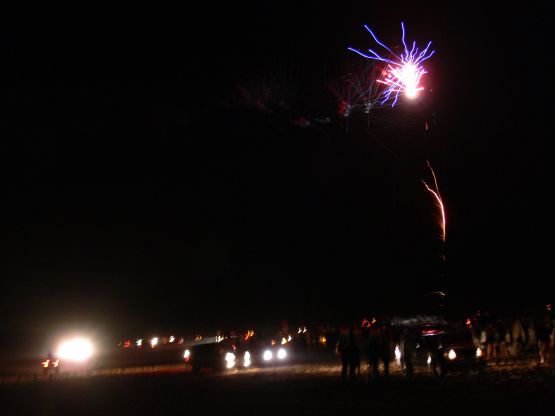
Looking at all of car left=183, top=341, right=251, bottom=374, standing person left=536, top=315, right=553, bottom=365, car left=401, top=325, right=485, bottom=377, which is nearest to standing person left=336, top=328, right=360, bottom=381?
car left=401, top=325, right=485, bottom=377

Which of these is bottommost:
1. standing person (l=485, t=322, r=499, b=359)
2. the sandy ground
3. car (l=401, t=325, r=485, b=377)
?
the sandy ground

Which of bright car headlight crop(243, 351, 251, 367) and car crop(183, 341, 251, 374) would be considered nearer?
car crop(183, 341, 251, 374)

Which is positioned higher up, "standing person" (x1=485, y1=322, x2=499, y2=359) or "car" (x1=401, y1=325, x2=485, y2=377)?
"standing person" (x1=485, y1=322, x2=499, y2=359)

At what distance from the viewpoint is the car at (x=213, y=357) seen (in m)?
28.2

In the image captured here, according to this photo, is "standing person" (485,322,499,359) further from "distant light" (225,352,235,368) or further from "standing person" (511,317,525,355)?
"distant light" (225,352,235,368)

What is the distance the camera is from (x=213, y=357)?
2845 centimetres

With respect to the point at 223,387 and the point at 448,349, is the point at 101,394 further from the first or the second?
the point at 448,349

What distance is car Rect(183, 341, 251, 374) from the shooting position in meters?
28.2

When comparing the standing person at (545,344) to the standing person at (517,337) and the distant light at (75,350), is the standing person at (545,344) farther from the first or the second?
the distant light at (75,350)

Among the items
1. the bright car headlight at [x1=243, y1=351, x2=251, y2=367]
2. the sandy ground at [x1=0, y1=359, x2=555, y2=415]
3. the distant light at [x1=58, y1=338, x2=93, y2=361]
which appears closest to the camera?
the sandy ground at [x1=0, y1=359, x2=555, y2=415]

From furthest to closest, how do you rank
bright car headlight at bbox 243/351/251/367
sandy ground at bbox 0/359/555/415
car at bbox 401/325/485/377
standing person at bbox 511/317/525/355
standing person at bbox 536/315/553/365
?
bright car headlight at bbox 243/351/251/367
standing person at bbox 511/317/525/355
standing person at bbox 536/315/553/365
car at bbox 401/325/485/377
sandy ground at bbox 0/359/555/415

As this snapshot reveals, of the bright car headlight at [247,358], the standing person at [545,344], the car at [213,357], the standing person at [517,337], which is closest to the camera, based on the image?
the standing person at [545,344]

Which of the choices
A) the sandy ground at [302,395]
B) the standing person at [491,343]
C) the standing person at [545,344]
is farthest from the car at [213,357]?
the standing person at [545,344]

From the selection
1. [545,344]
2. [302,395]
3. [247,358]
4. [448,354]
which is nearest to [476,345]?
[448,354]
